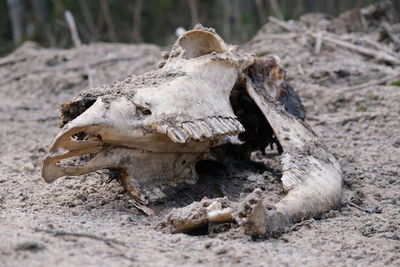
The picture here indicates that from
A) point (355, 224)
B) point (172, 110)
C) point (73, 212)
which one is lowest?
point (355, 224)

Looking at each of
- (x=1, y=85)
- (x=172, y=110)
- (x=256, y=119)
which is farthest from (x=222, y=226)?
(x=1, y=85)

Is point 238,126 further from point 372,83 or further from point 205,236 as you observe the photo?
point 372,83

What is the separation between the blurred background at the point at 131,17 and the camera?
12.3m

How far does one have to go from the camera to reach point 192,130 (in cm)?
301

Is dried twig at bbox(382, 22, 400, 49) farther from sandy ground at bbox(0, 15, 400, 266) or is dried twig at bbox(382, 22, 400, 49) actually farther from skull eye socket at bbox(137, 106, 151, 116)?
skull eye socket at bbox(137, 106, 151, 116)

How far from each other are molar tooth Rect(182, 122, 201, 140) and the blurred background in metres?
7.95

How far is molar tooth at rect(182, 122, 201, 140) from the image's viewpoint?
2.99 m

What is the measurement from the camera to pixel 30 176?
4137 millimetres

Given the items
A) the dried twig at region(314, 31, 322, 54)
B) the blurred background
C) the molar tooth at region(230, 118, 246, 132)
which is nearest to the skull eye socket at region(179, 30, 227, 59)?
the molar tooth at region(230, 118, 246, 132)

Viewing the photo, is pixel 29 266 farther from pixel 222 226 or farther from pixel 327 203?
pixel 327 203

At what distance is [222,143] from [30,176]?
4.58 feet

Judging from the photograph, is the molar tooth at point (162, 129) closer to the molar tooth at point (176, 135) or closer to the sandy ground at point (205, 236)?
the molar tooth at point (176, 135)

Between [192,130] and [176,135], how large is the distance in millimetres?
103

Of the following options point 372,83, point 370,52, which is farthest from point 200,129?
point 370,52
